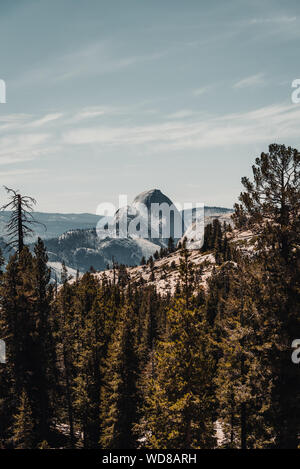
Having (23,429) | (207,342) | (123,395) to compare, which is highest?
(207,342)

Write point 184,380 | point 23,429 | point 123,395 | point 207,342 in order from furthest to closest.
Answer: point 123,395 → point 207,342 → point 23,429 → point 184,380

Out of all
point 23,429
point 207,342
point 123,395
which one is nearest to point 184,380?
point 207,342

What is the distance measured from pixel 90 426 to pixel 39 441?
877 centimetres

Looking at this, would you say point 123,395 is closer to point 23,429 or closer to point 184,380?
point 23,429

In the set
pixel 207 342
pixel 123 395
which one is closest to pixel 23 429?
pixel 123 395

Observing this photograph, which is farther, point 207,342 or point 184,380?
point 207,342

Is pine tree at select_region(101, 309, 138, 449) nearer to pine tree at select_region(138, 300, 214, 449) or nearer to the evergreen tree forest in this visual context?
the evergreen tree forest

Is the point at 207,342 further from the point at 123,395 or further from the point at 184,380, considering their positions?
the point at 123,395

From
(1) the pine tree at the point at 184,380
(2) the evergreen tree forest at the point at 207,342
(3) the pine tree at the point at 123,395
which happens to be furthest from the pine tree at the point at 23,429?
(3) the pine tree at the point at 123,395

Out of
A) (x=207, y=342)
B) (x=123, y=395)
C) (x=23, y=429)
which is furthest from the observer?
(x=123, y=395)

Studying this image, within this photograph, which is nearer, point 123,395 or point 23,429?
point 23,429

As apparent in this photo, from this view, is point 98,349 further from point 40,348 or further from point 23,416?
point 23,416

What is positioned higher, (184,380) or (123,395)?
(184,380)
